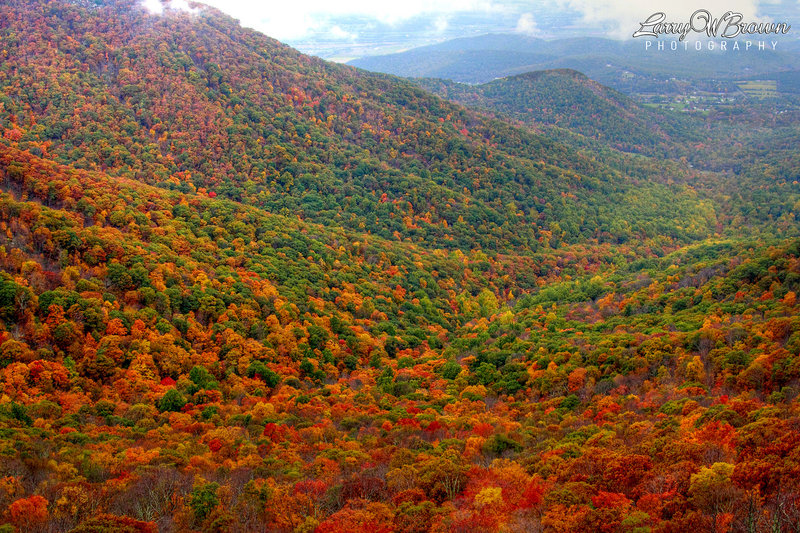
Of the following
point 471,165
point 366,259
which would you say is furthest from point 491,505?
point 471,165

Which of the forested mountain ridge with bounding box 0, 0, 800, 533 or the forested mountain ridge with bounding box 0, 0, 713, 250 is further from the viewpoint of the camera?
the forested mountain ridge with bounding box 0, 0, 713, 250

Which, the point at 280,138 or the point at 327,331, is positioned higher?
the point at 280,138

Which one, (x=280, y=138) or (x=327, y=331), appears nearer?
(x=327, y=331)

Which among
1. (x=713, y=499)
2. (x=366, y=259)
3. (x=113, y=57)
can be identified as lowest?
(x=366, y=259)

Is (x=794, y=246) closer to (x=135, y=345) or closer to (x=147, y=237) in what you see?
(x=135, y=345)
